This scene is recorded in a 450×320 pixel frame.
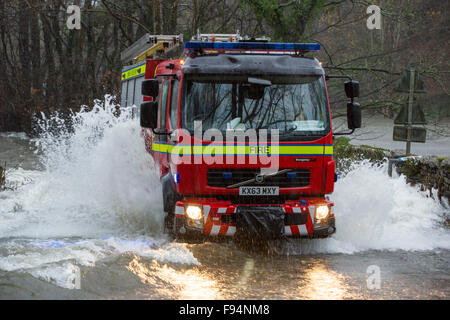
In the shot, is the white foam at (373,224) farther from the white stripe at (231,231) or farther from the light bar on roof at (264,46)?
the light bar on roof at (264,46)

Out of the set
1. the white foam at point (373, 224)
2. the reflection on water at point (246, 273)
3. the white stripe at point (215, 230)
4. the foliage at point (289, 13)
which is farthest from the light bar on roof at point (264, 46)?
the foliage at point (289, 13)

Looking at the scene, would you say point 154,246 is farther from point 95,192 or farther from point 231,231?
point 95,192

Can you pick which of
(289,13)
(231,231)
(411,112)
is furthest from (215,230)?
(289,13)

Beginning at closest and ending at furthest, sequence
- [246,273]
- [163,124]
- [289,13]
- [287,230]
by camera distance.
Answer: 1. [246,273]
2. [287,230]
3. [163,124]
4. [289,13]

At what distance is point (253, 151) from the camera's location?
795cm

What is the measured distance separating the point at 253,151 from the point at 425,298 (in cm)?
269

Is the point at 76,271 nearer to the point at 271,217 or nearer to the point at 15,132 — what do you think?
the point at 271,217

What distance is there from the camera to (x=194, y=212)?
8.00 meters

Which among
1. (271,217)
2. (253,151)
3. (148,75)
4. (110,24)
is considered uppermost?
(110,24)

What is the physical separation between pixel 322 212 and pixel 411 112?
6.49 meters

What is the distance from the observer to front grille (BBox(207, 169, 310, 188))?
8.03 meters

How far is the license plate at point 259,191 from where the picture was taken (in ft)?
26.5

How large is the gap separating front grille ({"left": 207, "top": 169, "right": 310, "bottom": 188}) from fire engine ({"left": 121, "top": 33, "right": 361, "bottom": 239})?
13 millimetres
